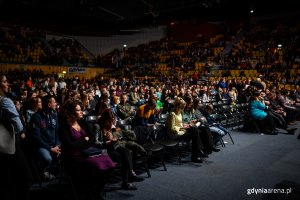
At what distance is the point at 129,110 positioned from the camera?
6.97 m

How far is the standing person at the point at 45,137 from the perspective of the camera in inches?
158

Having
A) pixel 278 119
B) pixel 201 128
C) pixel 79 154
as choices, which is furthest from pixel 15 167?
pixel 278 119

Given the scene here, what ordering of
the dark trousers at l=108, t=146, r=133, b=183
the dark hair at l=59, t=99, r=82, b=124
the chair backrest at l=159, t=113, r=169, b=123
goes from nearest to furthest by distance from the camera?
the dark hair at l=59, t=99, r=82, b=124
the dark trousers at l=108, t=146, r=133, b=183
the chair backrest at l=159, t=113, r=169, b=123

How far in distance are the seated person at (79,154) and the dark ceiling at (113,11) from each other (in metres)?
14.5

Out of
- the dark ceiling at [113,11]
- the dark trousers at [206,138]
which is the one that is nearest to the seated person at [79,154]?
the dark trousers at [206,138]

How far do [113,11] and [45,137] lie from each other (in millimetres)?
18738

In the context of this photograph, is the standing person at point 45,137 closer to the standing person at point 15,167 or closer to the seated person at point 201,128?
the standing person at point 15,167

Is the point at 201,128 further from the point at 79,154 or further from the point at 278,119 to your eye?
the point at 278,119

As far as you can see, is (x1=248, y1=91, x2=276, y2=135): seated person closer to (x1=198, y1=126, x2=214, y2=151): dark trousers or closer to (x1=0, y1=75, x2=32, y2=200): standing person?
(x1=198, y1=126, x2=214, y2=151): dark trousers

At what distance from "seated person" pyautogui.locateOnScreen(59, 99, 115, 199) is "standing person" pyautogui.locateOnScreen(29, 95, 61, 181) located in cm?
86

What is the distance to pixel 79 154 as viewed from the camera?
10.8ft

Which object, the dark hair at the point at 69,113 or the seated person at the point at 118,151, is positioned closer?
the dark hair at the point at 69,113

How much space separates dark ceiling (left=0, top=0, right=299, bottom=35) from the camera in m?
18.4

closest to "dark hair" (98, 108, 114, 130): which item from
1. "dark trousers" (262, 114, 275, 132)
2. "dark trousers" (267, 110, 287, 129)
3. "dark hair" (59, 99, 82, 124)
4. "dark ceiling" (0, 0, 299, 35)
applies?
"dark hair" (59, 99, 82, 124)
